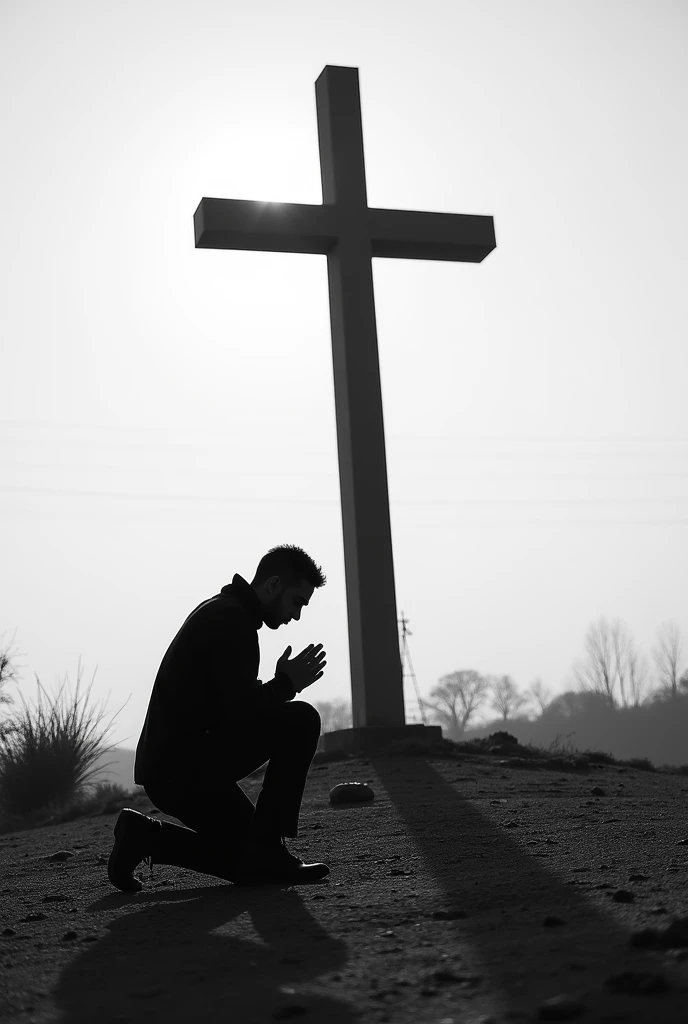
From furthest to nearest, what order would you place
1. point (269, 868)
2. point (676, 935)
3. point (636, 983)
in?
point (269, 868) < point (676, 935) < point (636, 983)

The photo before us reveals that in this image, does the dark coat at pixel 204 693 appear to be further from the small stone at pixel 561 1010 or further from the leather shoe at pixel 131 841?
the small stone at pixel 561 1010

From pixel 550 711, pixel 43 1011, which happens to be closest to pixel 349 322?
pixel 43 1011

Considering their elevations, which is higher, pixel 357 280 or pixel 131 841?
pixel 357 280

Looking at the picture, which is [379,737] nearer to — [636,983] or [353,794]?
[353,794]

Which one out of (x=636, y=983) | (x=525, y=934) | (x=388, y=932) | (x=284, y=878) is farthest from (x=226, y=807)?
(x=636, y=983)

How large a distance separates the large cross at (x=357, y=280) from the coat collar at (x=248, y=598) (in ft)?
13.2

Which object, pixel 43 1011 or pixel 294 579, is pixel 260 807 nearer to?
pixel 294 579

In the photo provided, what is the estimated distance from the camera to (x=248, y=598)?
348cm

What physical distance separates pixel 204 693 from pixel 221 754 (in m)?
0.20

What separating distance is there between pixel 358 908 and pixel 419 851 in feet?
3.52

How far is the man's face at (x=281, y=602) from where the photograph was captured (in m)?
3.46

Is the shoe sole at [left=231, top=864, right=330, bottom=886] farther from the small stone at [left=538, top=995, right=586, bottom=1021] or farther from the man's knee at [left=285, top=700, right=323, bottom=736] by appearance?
the small stone at [left=538, top=995, right=586, bottom=1021]

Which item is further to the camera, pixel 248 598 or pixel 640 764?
pixel 640 764

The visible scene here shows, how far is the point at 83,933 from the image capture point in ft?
8.80
